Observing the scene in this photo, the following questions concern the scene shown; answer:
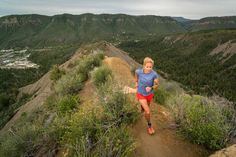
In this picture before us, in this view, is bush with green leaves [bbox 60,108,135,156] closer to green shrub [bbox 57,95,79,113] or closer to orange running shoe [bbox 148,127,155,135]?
orange running shoe [bbox 148,127,155,135]

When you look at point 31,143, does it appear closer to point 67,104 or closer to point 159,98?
point 67,104

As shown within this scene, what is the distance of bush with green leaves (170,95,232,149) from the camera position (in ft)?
26.4

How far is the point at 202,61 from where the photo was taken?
4478 inches

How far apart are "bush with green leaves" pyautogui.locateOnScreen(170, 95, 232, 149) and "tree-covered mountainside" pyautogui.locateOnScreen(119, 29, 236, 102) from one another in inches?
1899

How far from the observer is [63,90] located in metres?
15.7

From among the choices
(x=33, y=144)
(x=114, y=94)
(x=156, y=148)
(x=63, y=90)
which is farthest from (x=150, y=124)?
(x=63, y=90)

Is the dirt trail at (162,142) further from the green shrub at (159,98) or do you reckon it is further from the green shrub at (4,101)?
the green shrub at (4,101)

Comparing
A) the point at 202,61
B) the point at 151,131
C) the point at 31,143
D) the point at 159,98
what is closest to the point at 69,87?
the point at 159,98

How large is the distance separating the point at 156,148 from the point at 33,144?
4.41 metres

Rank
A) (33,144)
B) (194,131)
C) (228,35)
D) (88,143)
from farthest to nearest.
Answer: (228,35) → (33,144) → (194,131) → (88,143)

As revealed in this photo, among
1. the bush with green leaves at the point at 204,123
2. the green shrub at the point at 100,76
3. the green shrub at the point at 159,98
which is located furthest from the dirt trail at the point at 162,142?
the green shrub at the point at 100,76

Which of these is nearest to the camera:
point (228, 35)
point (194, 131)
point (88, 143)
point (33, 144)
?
point (88, 143)

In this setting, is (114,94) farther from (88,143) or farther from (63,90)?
(63,90)

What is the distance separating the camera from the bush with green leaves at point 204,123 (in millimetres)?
8039
